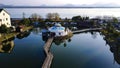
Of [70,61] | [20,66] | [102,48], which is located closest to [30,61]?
[20,66]

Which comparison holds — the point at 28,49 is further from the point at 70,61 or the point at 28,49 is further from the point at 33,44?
the point at 70,61

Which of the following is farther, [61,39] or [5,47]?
[61,39]

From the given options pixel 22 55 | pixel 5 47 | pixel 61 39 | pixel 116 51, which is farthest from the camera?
pixel 61 39

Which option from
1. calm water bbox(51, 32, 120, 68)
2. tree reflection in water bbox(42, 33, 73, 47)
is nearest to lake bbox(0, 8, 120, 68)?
calm water bbox(51, 32, 120, 68)

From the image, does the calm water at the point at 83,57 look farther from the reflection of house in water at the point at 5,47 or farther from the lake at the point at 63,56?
the reflection of house in water at the point at 5,47

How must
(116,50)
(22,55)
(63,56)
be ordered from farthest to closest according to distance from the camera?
1. (116,50)
2. (63,56)
3. (22,55)

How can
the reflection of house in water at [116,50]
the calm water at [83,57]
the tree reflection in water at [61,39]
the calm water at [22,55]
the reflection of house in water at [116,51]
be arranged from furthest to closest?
the tree reflection in water at [61,39]
the reflection of house in water at [116,50]
the reflection of house in water at [116,51]
the calm water at [83,57]
the calm water at [22,55]

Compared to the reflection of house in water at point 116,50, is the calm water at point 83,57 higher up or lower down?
lower down

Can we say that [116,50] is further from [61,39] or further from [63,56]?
[61,39]

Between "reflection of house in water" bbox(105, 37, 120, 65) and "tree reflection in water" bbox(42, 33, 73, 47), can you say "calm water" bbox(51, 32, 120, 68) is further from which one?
"tree reflection in water" bbox(42, 33, 73, 47)

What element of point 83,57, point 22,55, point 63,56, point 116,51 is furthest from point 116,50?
point 22,55

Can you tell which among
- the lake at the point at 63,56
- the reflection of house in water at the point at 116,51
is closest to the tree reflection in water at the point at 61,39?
the lake at the point at 63,56
